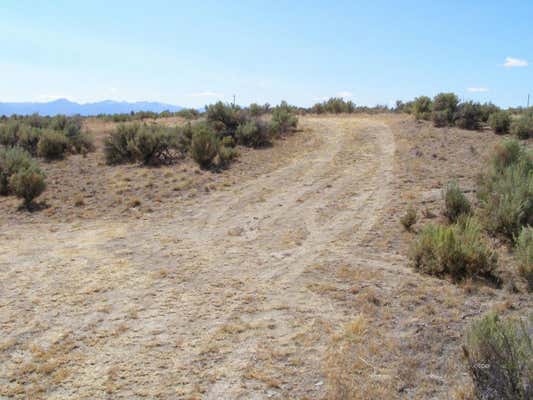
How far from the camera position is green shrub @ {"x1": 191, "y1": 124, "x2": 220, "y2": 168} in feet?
47.1

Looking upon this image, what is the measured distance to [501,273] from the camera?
6332 mm

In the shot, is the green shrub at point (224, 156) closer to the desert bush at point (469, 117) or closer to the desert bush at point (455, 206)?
the desert bush at point (455, 206)

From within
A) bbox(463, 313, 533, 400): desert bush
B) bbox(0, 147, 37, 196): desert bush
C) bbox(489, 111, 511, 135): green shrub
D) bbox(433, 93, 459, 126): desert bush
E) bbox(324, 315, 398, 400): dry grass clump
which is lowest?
bbox(324, 315, 398, 400): dry grass clump

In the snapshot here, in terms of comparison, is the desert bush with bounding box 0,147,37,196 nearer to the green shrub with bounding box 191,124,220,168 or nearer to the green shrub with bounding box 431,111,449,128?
the green shrub with bounding box 191,124,220,168

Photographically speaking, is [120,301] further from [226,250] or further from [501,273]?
[501,273]

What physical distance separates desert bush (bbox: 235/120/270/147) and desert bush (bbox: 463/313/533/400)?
46.2ft

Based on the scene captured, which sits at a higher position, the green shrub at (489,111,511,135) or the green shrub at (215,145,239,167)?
the green shrub at (489,111,511,135)

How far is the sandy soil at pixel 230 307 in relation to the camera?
416 centimetres

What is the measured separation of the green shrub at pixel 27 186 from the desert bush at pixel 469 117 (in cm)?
1594

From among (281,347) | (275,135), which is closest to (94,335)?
(281,347)

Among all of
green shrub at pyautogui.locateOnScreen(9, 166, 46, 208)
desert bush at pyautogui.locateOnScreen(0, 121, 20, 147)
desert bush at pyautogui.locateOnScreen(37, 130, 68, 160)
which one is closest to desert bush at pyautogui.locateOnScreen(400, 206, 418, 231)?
green shrub at pyautogui.locateOnScreen(9, 166, 46, 208)

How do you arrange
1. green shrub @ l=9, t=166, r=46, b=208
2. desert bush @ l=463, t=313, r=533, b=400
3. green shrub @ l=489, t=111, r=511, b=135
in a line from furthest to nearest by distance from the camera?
green shrub @ l=489, t=111, r=511, b=135 → green shrub @ l=9, t=166, r=46, b=208 → desert bush @ l=463, t=313, r=533, b=400

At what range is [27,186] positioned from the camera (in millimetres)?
10984

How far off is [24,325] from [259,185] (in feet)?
25.1
